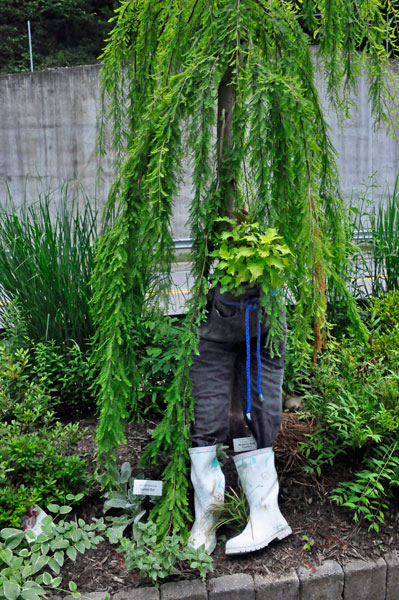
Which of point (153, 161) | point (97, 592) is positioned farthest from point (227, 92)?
point (97, 592)

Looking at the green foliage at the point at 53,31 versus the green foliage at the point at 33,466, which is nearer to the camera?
the green foliage at the point at 33,466

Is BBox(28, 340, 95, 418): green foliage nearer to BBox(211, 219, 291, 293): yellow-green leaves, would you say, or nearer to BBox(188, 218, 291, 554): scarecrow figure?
BBox(188, 218, 291, 554): scarecrow figure

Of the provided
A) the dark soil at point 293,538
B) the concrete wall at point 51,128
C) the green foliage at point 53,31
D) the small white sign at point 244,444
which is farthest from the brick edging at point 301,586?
the green foliage at point 53,31

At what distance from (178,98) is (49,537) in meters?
1.52

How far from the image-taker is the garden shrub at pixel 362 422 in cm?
223

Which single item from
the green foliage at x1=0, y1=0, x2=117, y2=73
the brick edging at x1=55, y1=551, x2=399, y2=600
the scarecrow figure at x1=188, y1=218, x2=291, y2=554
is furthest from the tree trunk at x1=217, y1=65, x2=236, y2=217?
the green foliage at x1=0, y1=0, x2=117, y2=73

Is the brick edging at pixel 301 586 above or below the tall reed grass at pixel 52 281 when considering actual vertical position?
below

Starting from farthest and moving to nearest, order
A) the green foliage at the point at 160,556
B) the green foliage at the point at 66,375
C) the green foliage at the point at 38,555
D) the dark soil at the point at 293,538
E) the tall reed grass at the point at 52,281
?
1. the tall reed grass at the point at 52,281
2. the green foliage at the point at 66,375
3. the dark soil at the point at 293,538
4. the green foliage at the point at 160,556
5. the green foliage at the point at 38,555

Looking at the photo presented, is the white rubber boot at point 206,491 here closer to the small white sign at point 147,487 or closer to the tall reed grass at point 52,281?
the small white sign at point 147,487

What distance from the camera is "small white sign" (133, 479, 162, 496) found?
2.14 meters

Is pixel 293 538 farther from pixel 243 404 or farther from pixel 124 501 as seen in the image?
pixel 124 501

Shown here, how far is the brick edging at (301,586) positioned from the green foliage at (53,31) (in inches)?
511

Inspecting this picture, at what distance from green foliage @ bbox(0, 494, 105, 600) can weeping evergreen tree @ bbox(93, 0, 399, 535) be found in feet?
0.97

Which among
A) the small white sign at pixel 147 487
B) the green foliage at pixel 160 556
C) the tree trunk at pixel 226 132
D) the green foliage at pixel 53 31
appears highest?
the green foliage at pixel 53 31
